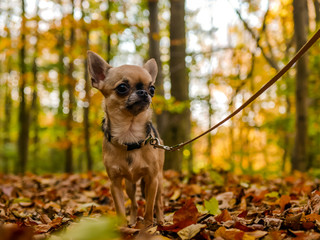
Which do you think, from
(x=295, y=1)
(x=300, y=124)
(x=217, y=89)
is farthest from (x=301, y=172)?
(x=217, y=89)

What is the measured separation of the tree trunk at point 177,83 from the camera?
8.39 meters

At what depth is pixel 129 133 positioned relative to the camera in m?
3.47

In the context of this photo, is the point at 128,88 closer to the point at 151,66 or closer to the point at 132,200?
the point at 151,66

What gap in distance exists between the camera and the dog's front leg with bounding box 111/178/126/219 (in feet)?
10.9

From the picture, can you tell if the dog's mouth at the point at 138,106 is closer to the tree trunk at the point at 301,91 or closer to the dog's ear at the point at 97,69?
the dog's ear at the point at 97,69

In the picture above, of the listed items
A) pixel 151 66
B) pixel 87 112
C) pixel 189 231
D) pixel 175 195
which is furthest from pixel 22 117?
pixel 189 231

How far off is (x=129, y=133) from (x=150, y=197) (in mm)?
A: 715

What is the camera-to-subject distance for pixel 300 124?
8.11m

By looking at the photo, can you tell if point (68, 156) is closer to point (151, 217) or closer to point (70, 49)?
point (70, 49)

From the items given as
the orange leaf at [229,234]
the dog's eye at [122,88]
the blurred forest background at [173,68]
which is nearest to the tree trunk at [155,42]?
the blurred forest background at [173,68]

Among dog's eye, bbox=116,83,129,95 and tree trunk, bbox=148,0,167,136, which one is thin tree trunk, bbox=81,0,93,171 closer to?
tree trunk, bbox=148,0,167,136

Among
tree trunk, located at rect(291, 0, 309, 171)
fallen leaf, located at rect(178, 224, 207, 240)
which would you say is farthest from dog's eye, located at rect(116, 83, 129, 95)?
tree trunk, located at rect(291, 0, 309, 171)

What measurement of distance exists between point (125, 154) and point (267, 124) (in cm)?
927

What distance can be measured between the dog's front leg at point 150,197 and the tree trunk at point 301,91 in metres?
5.82
